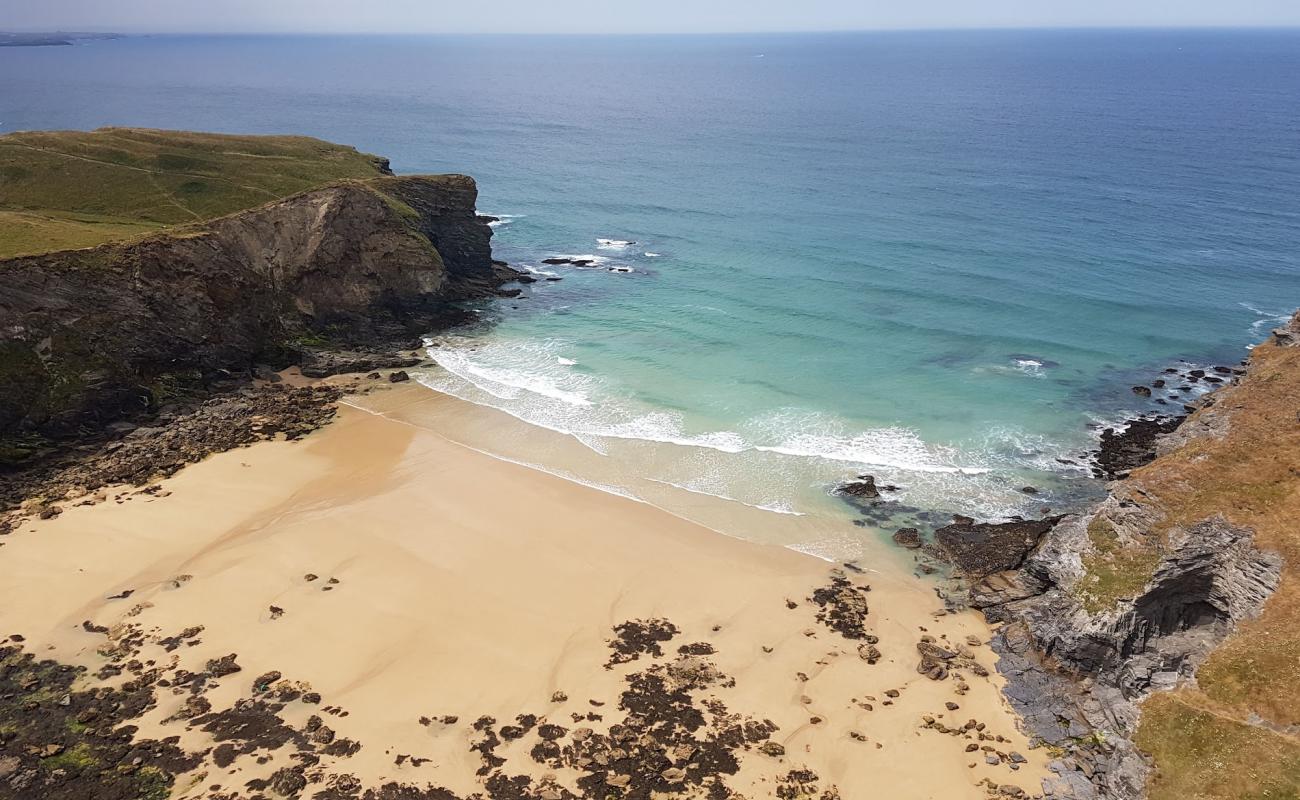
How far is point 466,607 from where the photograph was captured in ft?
97.1

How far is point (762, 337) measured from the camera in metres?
56.4

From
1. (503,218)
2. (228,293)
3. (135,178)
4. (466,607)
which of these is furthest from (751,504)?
(503,218)

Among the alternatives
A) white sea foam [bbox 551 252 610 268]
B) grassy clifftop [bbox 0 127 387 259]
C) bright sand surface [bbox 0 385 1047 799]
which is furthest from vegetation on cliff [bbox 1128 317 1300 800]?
grassy clifftop [bbox 0 127 387 259]

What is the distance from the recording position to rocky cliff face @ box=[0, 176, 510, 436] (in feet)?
131

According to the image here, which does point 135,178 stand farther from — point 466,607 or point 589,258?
point 466,607

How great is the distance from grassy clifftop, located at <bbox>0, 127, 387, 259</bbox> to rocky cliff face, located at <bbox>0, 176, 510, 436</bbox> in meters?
5.39

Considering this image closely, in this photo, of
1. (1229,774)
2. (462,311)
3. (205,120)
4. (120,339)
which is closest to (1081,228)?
(462,311)

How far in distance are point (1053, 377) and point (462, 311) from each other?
43.4 metres

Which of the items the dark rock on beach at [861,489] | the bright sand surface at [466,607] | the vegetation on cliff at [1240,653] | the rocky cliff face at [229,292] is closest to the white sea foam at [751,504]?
the bright sand surface at [466,607]

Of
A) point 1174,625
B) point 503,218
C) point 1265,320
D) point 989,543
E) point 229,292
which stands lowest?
point 989,543

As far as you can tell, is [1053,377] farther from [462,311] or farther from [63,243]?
[63,243]

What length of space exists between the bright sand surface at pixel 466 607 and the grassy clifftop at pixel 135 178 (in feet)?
80.3

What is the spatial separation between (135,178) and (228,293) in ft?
67.1

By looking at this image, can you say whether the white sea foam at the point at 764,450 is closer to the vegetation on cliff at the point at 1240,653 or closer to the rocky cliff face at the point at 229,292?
the vegetation on cliff at the point at 1240,653
